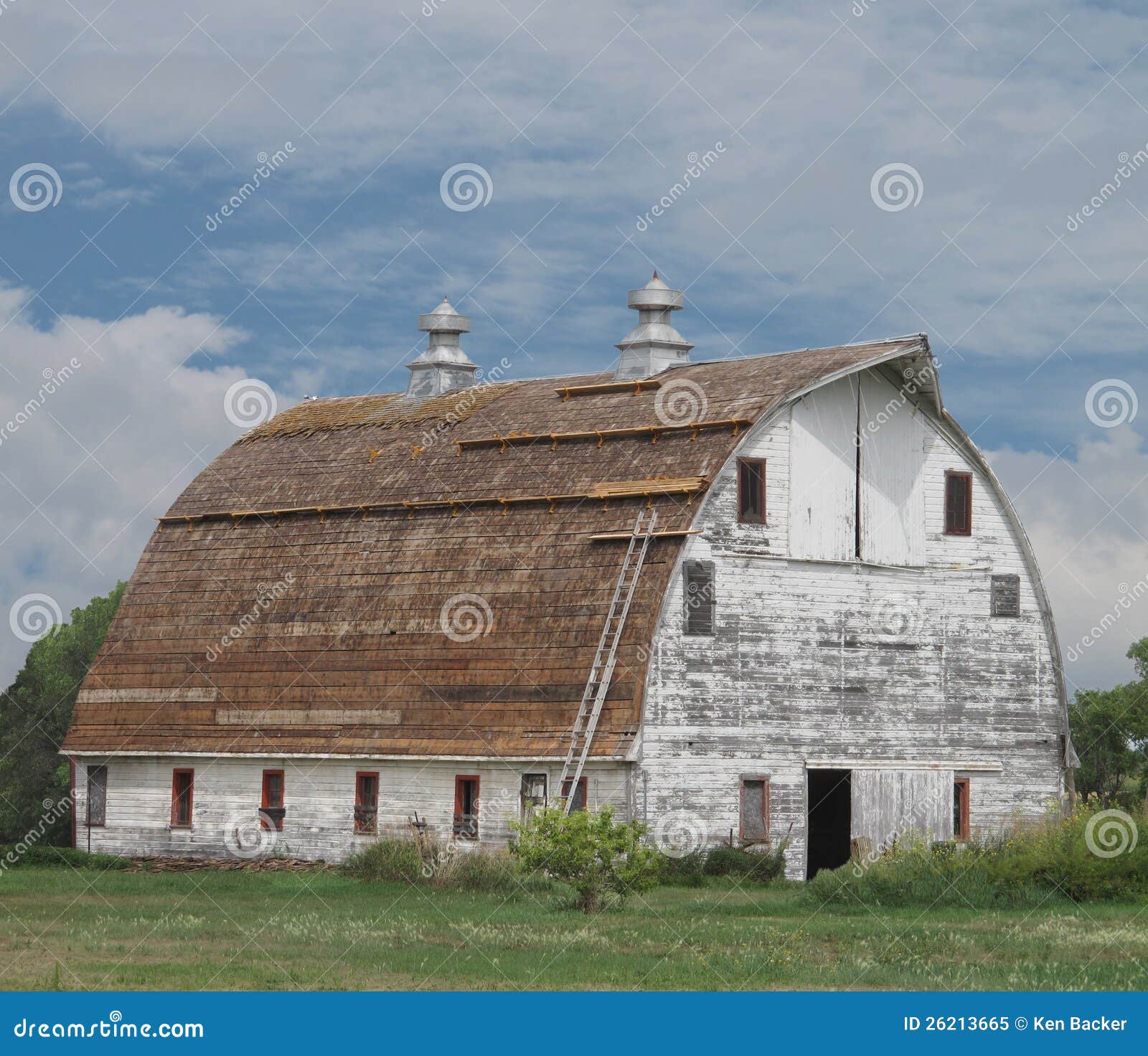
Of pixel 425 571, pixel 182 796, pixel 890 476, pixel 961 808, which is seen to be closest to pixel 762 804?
pixel 961 808

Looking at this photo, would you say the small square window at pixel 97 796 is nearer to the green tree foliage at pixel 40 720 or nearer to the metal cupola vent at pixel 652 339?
the metal cupola vent at pixel 652 339

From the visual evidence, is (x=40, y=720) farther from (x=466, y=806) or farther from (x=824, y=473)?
(x=824, y=473)

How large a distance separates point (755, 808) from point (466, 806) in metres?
5.05

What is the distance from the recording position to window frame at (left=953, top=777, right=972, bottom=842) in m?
37.0

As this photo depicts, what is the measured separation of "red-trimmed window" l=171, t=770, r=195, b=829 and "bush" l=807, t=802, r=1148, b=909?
14.8 m

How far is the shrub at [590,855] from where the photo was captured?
1084 inches

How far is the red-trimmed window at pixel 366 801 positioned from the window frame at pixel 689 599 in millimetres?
6788

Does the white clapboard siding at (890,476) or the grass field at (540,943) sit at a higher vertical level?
the white clapboard siding at (890,476)

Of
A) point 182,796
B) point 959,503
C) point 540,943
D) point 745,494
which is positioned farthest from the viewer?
point 182,796

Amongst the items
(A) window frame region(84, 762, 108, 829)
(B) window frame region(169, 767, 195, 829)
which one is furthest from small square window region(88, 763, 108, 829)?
(B) window frame region(169, 767, 195, 829)

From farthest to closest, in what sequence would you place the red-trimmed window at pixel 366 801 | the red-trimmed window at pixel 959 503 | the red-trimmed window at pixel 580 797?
the red-trimmed window at pixel 959 503, the red-trimmed window at pixel 366 801, the red-trimmed window at pixel 580 797

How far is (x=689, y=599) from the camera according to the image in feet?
113

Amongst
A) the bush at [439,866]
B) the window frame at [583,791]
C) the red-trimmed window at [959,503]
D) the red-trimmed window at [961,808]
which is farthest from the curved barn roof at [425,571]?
the red-trimmed window at [961,808]

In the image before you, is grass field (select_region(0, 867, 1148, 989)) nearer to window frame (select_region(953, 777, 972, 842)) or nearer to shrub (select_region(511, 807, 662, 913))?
shrub (select_region(511, 807, 662, 913))
